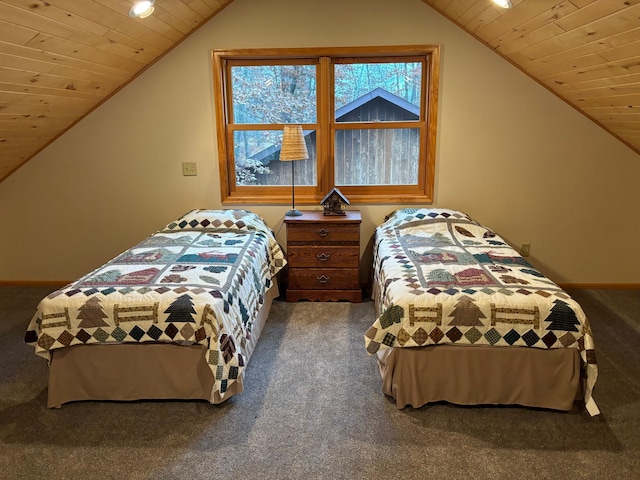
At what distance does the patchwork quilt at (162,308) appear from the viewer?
6.73ft

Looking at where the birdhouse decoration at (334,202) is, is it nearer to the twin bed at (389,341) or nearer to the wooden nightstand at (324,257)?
the wooden nightstand at (324,257)

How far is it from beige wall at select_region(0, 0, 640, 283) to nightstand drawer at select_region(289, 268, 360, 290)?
0.41 metres

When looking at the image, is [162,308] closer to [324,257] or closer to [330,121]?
[324,257]

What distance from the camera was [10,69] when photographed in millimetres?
2193

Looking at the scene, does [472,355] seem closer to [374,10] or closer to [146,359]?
[146,359]

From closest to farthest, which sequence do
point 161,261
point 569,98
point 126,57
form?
point 161,261, point 126,57, point 569,98

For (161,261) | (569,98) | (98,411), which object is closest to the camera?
(98,411)

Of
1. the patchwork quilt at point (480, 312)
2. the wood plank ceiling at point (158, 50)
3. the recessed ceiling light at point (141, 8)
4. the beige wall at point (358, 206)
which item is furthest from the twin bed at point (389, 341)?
the beige wall at point (358, 206)

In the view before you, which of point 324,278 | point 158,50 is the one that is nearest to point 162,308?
point 324,278

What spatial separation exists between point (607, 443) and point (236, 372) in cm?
156

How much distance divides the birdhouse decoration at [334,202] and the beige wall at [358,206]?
26 centimetres

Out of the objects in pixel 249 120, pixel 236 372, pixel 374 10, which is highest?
pixel 374 10

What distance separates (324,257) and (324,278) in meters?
0.15

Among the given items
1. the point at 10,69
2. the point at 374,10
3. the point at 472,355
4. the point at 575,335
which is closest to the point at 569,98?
the point at 374,10
